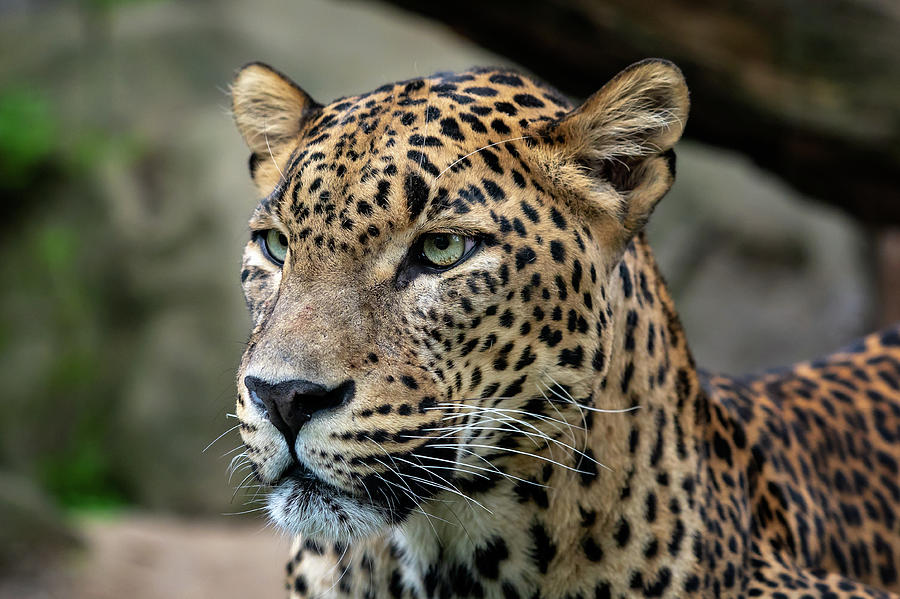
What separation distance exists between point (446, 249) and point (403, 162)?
0.34 m

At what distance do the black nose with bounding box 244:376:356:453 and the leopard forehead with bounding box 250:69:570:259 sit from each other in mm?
538

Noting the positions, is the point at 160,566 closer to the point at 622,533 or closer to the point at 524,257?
the point at 622,533

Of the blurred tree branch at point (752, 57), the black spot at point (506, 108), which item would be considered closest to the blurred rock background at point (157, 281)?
the blurred tree branch at point (752, 57)

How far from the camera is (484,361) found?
12.3 feet

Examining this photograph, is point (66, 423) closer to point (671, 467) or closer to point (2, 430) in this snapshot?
point (2, 430)

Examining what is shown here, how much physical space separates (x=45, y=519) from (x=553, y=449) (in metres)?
7.64

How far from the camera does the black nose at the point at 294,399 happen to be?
339cm

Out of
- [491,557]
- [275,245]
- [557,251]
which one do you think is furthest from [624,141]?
[491,557]

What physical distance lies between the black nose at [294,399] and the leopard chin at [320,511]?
0.20 metres

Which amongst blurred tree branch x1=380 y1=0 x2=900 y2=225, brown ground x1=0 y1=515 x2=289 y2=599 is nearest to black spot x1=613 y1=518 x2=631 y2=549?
blurred tree branch x1=380 y1=0 x2=900 y2=225

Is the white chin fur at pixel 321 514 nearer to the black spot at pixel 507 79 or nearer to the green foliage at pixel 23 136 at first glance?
the black spot at pixel 507 79

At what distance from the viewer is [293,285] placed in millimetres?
3760

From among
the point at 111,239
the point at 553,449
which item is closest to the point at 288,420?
the point at 553,449

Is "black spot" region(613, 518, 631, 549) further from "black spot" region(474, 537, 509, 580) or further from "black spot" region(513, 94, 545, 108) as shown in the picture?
"black spot" region(513, 94, 545, 108)
